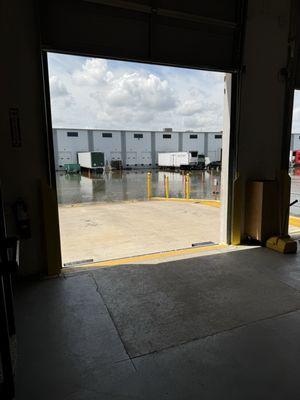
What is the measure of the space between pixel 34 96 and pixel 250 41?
322 centimetres

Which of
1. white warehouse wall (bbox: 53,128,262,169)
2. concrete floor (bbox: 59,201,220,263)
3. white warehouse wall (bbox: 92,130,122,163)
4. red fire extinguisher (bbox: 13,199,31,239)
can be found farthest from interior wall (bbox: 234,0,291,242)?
white warehouse wall (bbox: 92,130,122,163)

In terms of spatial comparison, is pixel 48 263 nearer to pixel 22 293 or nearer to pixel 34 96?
pixel 22 293

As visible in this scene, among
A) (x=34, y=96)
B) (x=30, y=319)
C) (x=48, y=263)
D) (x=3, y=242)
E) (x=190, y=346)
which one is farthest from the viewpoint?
(x=48, y=263)

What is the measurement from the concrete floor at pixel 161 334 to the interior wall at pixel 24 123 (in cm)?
69

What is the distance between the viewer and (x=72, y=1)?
10.5 ft

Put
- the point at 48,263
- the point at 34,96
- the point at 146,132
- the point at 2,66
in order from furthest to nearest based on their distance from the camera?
the point at 146,132 → the point at 48,263 → the point at 34,96 → the point at 2,66

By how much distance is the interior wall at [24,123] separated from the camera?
120 inches

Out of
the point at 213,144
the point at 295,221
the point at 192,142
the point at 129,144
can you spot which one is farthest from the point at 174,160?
the point at 295,221

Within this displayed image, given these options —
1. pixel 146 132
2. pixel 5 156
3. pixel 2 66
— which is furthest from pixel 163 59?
pixel 146 132

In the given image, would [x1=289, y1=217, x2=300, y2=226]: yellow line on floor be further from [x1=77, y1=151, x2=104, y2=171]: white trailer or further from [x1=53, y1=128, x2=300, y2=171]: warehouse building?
[x1=53, y1=128, x2=300, y2=171]: warehouse building

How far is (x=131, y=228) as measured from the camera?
740 cm

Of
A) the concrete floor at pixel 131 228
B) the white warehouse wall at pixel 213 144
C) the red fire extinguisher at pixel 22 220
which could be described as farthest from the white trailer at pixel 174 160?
the red fire extinguisher at pixel 22 220

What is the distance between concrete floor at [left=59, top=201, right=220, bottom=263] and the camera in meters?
5.71

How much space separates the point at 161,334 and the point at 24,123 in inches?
107
